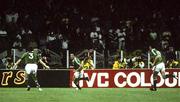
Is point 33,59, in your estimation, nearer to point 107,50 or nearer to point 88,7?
point 107,50

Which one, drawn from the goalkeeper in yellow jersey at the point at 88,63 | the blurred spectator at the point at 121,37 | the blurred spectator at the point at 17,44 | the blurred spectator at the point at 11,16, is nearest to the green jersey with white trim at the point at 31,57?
the goalkeeper in yellow jersey at the point at 88,63

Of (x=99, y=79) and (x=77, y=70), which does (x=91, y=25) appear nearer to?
(x=99, y=79)

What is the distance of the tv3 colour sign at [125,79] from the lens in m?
24.7

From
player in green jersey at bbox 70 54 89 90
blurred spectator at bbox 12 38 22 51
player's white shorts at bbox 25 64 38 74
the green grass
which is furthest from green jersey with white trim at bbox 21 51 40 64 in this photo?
blurred spectator at bbox 12 38 22 51

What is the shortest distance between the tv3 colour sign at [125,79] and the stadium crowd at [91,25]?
4.20 ft

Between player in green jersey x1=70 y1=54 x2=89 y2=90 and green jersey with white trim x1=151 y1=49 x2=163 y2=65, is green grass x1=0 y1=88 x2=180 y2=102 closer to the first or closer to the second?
green jersey with white trim x1=151 y1=49 x2=163 y2=65

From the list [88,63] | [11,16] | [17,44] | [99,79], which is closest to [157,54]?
[99,79]

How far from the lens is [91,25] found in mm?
26594

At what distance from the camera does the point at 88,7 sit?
27906 millimetres

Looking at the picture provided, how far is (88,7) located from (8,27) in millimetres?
4938

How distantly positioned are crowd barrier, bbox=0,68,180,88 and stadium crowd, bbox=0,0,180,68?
133cm

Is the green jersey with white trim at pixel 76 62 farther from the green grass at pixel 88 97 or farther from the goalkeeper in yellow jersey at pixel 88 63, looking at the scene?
the green grass at pixel 88 97

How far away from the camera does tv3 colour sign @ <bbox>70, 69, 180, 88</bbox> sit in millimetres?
24656

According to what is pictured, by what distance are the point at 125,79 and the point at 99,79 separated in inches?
52.4
